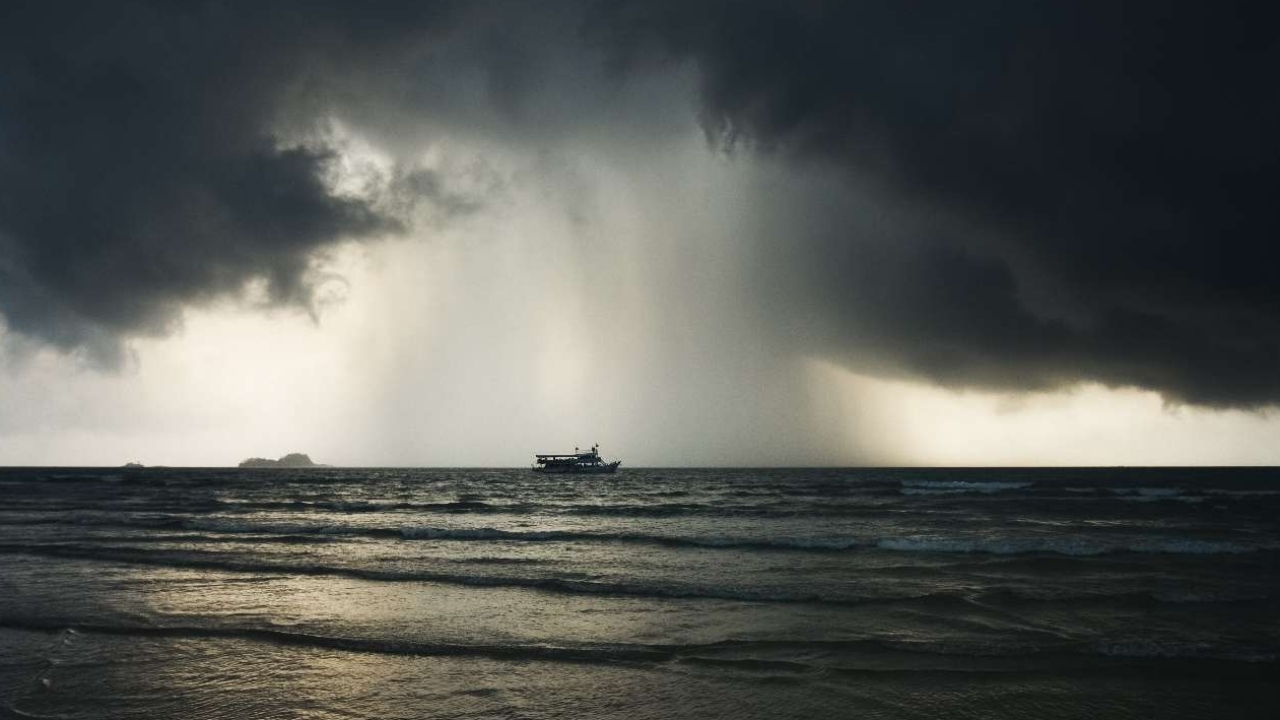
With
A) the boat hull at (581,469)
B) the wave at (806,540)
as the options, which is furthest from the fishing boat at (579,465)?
the wave at (806,540)

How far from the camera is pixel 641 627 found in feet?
41.2

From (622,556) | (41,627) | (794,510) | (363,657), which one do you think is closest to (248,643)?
(363,657)

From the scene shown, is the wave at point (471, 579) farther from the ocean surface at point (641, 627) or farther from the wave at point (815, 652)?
the wave at point (815, 652)

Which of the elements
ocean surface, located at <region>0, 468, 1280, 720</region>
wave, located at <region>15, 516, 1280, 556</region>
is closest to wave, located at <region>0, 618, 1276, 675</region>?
ocean surface, located at <region>0, 468, 1280, 720</region>

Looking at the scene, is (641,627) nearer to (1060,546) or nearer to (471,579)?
(471,579)

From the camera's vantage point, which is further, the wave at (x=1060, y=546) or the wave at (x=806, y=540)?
the wave at (x=806, y=540)

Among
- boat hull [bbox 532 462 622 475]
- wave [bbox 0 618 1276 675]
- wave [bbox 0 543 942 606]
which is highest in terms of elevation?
wave [bbox 0 618 1276 675]

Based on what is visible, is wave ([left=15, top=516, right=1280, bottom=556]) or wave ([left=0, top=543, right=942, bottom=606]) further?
wave ([left=15, top=516, right=1280, bottom=556])

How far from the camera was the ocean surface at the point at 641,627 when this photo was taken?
872 centimetres

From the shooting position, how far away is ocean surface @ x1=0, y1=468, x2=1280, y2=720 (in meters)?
8.72

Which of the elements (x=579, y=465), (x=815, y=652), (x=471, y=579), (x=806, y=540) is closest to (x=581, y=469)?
(x=579, y=465)

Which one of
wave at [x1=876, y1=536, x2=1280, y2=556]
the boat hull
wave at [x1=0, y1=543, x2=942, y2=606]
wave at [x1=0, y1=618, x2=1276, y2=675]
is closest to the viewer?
wave at [x1=0, y1=618, x2=1276, y2=675]

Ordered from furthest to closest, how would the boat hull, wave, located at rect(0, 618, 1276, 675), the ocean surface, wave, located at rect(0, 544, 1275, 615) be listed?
the boat hull → wave, located at rect(0, 544, 1275, 615) → wave, located at rect(0, 618, 1276, 675) → the ocean surface

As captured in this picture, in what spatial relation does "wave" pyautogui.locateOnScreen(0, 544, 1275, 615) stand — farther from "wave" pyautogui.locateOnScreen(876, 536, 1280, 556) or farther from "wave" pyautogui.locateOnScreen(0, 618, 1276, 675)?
"wave" pyautogui.locateOnScreen(876, 536, 1280, 556)
